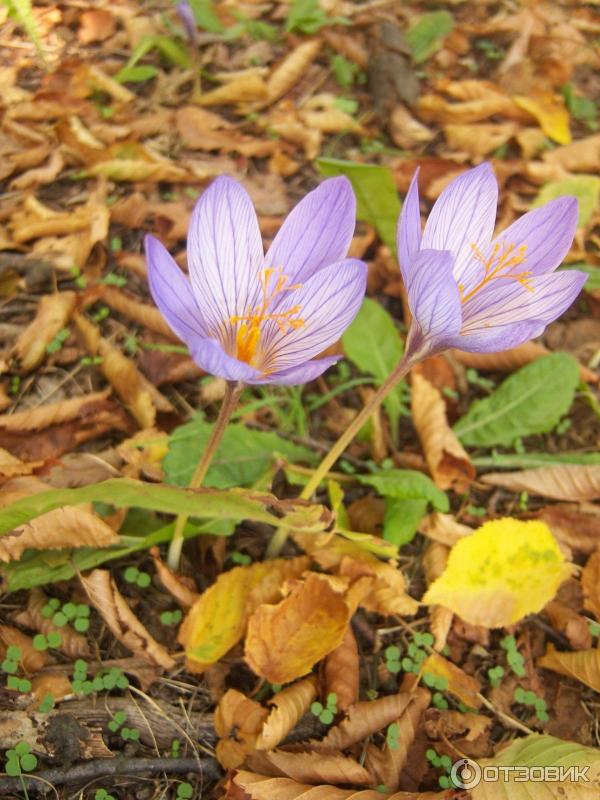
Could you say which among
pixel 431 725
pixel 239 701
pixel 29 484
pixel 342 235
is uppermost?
pixel 342 235

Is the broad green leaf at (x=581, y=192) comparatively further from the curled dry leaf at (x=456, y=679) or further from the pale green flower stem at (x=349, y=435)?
the curled dry leaf at (x=456, y=679)

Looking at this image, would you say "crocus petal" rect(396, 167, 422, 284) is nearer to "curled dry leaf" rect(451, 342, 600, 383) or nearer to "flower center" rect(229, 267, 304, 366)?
"flower center" rect(229, 267, 304, 366)

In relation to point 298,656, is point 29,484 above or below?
above

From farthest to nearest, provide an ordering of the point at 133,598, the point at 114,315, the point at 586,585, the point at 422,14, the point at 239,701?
the point at 422,14 → the point at 114,315 → the point at 586,585 → the point at 133,598 → the point at 239,701

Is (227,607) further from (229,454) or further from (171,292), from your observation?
(171,292)

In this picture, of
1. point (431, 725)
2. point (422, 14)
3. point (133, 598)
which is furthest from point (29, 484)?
point (422, 14)

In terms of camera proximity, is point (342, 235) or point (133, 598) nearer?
point (342, 235)

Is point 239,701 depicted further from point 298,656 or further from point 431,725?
point 431,725

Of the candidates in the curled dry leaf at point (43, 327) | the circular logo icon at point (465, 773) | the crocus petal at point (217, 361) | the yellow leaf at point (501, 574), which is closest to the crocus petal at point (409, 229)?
the crocus petal at point (217, 361)
